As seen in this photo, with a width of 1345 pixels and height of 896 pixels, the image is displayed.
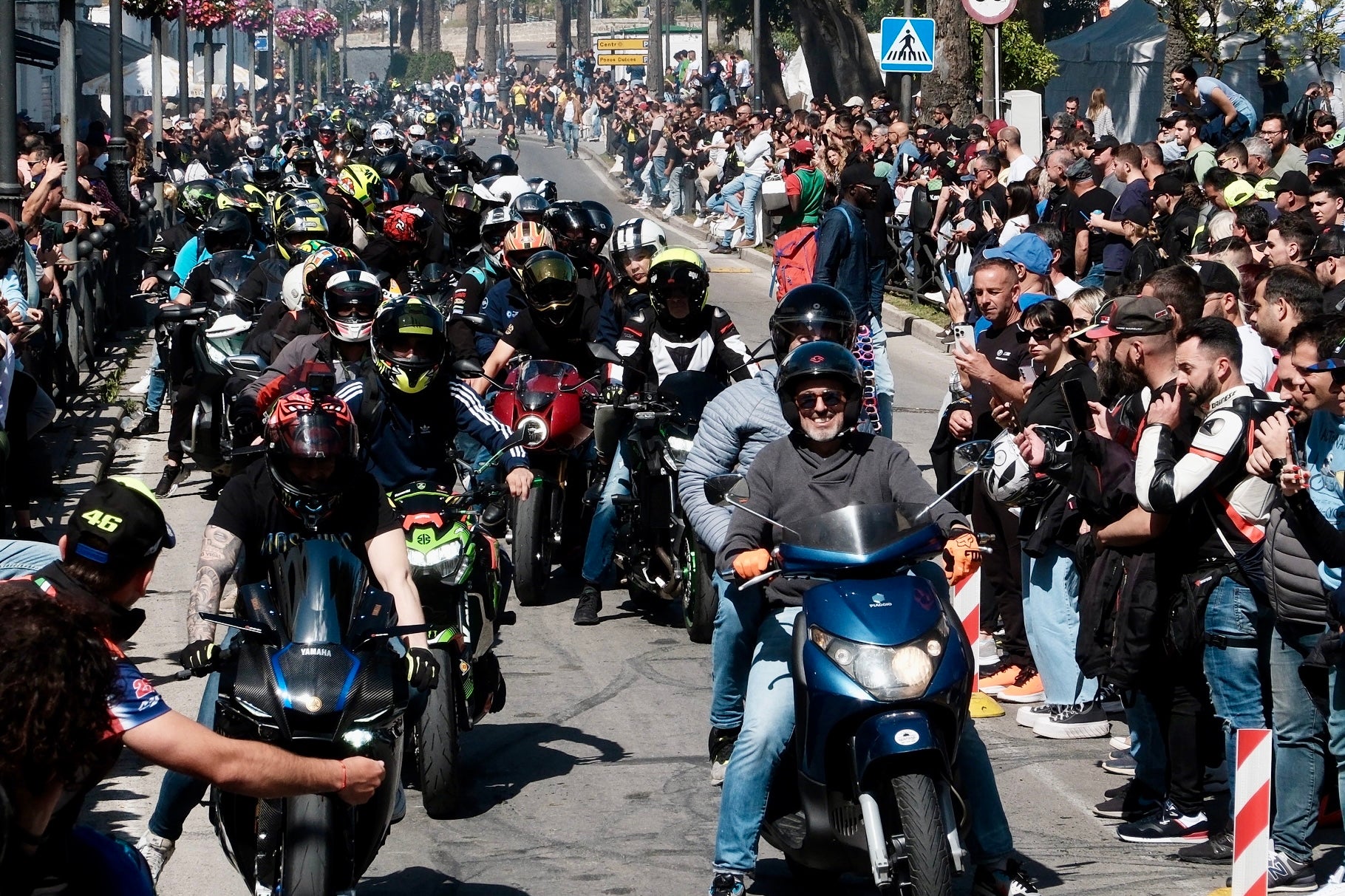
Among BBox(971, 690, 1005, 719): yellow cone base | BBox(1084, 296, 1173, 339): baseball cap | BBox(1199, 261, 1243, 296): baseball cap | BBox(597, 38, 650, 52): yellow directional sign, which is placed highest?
BBox(597, 38, 650, 52): yellow directional sign

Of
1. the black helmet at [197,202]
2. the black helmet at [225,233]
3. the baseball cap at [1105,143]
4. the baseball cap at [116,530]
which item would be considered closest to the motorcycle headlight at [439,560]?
the baseball cap at [116,530]

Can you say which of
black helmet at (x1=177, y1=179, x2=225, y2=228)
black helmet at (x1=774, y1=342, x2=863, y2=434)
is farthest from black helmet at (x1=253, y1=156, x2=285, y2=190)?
black helmet at (x1=774, y1=342, x2=863, y2=434)

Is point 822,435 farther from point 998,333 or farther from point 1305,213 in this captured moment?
point 1305,213

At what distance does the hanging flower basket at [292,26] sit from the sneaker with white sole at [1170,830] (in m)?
76.8

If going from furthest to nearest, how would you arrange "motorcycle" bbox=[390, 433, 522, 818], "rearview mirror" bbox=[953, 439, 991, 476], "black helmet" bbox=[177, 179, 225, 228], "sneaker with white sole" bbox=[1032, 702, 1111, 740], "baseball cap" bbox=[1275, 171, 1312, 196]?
"black helmet" bbox=[177, 179, 225, 228] → "baseball cap" bbox=[1275, 171, 1312, 196] → "sneaker with white sole" bbox=[1032, 702, 1111, 740] → "motorcycle" bbox=[390, 433, 522, 818] → "rearview mirror" bbox=[953, 439, 991, 476]

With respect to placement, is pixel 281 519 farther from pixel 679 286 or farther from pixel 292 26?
pixel 292 26

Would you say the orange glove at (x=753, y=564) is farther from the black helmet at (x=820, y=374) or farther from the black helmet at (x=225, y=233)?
the black helmet at (x=225, y=233)

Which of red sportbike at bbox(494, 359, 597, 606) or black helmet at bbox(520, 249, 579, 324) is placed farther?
black helmet at bbox(520, 249, 579, 324)

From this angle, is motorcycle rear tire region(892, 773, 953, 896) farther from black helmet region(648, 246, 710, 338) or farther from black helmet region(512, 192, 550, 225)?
black helmet region(512, 192, 550, 225)

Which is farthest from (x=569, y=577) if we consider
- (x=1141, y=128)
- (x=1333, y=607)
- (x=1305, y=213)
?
(x=1141, y=128)

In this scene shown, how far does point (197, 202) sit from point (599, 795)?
947cm

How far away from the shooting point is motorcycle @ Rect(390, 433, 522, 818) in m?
6.72

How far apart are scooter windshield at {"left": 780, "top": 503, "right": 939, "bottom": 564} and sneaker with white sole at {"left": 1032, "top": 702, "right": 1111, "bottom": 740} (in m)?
2.81

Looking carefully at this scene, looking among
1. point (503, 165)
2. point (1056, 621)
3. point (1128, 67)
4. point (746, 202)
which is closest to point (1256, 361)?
point (1056, 621)
